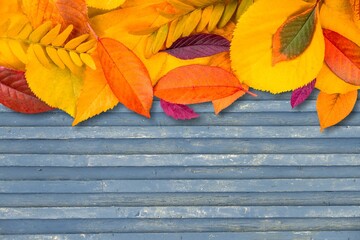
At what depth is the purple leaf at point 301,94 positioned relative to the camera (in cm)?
113

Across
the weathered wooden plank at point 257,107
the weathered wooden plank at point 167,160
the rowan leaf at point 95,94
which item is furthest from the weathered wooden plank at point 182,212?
the rowan leaf at point 95,94

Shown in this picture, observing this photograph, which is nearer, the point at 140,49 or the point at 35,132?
the point at 140,49

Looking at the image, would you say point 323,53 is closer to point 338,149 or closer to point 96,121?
point 338,149

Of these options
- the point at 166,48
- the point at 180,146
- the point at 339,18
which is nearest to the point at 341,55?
the point at 339,18

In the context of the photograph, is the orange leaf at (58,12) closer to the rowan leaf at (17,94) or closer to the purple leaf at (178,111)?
the rowan leaf at (17,94)

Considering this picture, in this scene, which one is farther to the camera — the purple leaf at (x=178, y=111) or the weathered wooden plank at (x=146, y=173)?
the weathered wooden plank at (x=146, y=173)

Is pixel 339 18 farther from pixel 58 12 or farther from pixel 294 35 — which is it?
pixel 58 12

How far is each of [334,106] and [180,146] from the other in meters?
0.34

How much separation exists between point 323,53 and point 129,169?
51 cm

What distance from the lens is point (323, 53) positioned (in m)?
1.01

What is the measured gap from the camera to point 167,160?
50.5 inches

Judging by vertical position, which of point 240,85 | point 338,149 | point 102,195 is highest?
point 240,85

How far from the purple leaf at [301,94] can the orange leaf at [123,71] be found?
0.33 metres

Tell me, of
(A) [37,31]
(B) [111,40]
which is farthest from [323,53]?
(A) [37,31]
